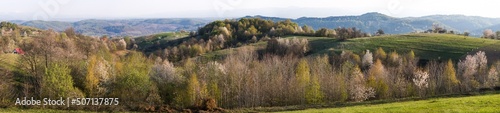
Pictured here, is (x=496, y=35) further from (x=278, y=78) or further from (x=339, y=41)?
(x=278, y=78)

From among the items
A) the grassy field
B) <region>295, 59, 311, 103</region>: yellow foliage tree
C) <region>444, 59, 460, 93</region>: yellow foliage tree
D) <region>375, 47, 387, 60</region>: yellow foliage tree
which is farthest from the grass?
<region>295, 59, 311, 103</region>: yellow foliage tree

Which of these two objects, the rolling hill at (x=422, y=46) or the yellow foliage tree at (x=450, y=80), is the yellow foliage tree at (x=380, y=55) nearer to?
the rolling hill at (x=422, y=46)

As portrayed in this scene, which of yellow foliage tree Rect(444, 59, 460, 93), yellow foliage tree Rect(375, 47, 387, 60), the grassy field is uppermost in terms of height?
the grassy field

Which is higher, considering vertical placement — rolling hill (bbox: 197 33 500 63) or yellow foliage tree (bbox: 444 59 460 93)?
rolling hill (bbox: 197 33 500 63)

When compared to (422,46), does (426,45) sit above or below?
above

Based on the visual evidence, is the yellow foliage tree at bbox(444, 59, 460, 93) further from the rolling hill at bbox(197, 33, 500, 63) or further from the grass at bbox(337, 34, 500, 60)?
the grass at bbox(337, 34, 500, 60)

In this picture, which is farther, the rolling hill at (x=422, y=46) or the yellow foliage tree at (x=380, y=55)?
the rolling hill at (x=422, y=46)

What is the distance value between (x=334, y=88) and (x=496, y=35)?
377ft

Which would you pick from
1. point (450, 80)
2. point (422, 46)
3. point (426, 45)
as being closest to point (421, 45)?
point (422, 46)

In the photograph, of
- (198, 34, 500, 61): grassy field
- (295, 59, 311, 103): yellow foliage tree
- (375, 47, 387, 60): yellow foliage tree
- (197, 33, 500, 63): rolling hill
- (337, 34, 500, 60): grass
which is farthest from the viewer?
(337, 34, 500, 60): grass

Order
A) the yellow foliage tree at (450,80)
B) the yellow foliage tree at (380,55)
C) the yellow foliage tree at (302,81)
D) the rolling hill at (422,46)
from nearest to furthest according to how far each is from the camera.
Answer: the yellow foliage tree at (302,81) → the yellow foliage tree at (450,80) → the yellow foliage tree at (380,55) → the rolling hill at (422,46)

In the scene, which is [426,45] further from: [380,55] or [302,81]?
[302,81]

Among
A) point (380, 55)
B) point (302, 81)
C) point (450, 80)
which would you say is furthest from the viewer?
point (380, 55)

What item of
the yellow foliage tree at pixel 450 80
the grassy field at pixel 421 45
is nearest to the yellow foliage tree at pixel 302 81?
the yellow foliage tree at pixel 450 80
